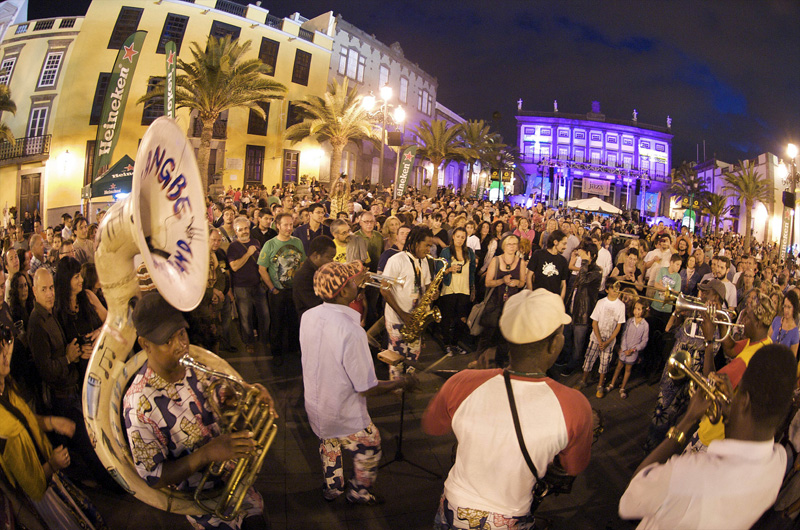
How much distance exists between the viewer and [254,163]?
29.9 meters

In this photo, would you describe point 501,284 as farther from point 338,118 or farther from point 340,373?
point 338,118

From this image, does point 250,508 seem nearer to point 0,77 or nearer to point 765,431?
point 765,431

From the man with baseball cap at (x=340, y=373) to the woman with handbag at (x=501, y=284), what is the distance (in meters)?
3.50

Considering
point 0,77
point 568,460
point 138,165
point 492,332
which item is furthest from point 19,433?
point 0,77

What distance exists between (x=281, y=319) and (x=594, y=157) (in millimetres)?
67043

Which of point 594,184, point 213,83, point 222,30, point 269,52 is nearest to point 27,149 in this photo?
point 222,30

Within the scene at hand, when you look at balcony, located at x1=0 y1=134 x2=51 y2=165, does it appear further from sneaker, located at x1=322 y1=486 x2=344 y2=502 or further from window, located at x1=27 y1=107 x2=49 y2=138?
sneaker, located at x1=322 y1=486 x2=344 y2=502

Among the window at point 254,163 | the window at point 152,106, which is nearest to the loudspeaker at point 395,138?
the window at point 152,106

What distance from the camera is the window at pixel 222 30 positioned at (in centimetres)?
2717

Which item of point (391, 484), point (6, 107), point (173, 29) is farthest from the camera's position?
point (173, 29)

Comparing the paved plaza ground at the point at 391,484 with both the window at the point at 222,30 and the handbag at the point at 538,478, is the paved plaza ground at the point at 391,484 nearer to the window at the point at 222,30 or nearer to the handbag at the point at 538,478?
the handbag at the point at 538,478

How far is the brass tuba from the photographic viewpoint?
2057mm

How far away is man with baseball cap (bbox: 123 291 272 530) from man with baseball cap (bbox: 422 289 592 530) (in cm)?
97

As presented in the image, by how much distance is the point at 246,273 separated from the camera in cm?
659
